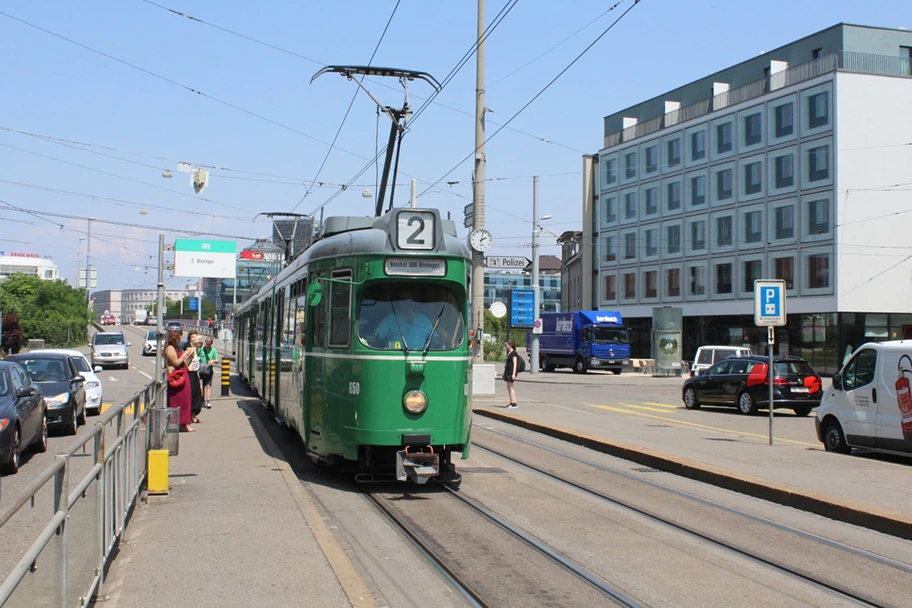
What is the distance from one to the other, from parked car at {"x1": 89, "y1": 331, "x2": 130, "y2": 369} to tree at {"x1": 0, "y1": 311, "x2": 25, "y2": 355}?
11119 mm

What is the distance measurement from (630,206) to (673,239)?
5.38 meters

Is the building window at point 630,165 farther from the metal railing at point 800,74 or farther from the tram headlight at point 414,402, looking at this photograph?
the tram headlight at point 414,402

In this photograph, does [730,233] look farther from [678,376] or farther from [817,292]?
[678,376]

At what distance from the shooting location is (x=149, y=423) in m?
10.0

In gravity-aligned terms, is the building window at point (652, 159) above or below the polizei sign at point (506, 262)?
above

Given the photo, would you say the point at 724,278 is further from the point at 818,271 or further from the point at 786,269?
the point at 818,271

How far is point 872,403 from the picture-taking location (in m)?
14.6

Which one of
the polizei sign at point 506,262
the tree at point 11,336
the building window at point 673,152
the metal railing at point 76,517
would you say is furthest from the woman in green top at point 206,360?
the building window at point 673,152

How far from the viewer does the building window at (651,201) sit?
63.1 m

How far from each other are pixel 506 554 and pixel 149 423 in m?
4.27

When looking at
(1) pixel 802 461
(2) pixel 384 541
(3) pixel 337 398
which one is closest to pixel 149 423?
(3) pixel 337 398

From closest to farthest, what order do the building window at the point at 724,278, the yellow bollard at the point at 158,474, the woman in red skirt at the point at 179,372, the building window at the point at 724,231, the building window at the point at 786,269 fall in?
the yellow bollard at the point at 158,474
the woman in red skirt at the point at 179,372
the building window at the point at 786,269
the building window at the point at 724,231
the building window at the point at 724,278

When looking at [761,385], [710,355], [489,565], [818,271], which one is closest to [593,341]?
[710,355]

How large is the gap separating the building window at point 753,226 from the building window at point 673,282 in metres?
6.75
